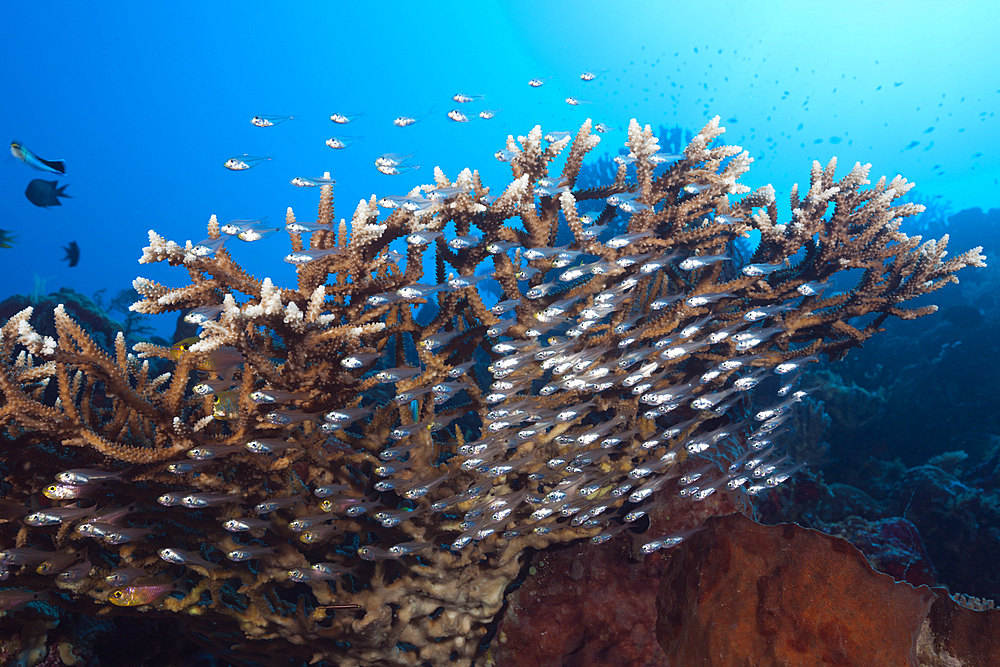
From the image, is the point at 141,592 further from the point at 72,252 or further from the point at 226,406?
the point at 72,252

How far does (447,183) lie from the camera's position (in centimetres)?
417

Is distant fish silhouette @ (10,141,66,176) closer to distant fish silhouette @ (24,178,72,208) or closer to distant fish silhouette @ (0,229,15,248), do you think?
distant fish silhouette @ (0,229,15,248)

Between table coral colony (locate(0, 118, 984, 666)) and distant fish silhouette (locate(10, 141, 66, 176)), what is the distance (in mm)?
3418

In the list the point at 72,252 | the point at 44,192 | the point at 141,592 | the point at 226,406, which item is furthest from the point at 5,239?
the point at 72,252

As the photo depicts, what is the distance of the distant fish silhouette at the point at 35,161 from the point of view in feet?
18.2

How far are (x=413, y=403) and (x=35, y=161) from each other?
612 centimetres

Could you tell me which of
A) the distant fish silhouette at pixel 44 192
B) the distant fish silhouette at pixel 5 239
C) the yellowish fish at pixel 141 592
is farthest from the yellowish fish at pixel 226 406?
the distant fish silhouette at pixel 44 192

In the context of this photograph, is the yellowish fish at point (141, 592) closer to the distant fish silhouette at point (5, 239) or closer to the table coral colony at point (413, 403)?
the table coral colony at point (413, 403)

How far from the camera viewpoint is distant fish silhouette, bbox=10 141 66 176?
5562 millimetres

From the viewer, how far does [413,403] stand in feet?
14.4

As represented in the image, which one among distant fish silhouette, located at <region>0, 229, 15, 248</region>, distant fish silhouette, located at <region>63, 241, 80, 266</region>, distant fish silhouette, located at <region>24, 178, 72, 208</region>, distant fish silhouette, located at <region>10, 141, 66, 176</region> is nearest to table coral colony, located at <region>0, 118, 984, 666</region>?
distant fish silhouette, located at <region>0, 229, 15, 248</region>

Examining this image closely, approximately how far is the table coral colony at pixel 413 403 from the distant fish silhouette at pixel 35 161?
3.42m

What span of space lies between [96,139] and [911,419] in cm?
15631

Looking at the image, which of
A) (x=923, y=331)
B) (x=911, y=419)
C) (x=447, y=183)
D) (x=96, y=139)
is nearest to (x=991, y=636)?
(x=447, y=183)
